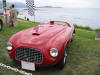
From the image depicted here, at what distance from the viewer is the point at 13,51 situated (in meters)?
3.34

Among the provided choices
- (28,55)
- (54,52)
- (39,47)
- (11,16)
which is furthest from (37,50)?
(11,16)

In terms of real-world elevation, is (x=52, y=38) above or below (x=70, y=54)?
above

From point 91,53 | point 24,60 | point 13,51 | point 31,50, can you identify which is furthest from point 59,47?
point 91,53

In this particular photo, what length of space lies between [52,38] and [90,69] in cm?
131

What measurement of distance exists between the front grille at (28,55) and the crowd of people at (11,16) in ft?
20.9

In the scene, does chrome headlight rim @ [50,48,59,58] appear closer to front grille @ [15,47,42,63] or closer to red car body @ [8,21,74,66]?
red car body @ [8,21,74,66]

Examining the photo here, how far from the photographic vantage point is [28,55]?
320 cm

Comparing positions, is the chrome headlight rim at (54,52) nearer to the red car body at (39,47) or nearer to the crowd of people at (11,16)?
the red car body at (39,47)

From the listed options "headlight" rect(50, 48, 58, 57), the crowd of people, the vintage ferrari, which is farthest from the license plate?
the crowd of people

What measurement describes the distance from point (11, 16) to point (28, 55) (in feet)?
22.0

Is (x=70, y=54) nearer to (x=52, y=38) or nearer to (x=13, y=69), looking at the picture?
(x=52, y=38)

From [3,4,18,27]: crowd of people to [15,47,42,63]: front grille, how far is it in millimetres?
6369

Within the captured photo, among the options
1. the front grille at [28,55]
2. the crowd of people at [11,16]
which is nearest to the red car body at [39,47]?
Answer: the front grille at [28,55]

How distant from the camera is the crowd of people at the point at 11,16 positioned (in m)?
9.11
